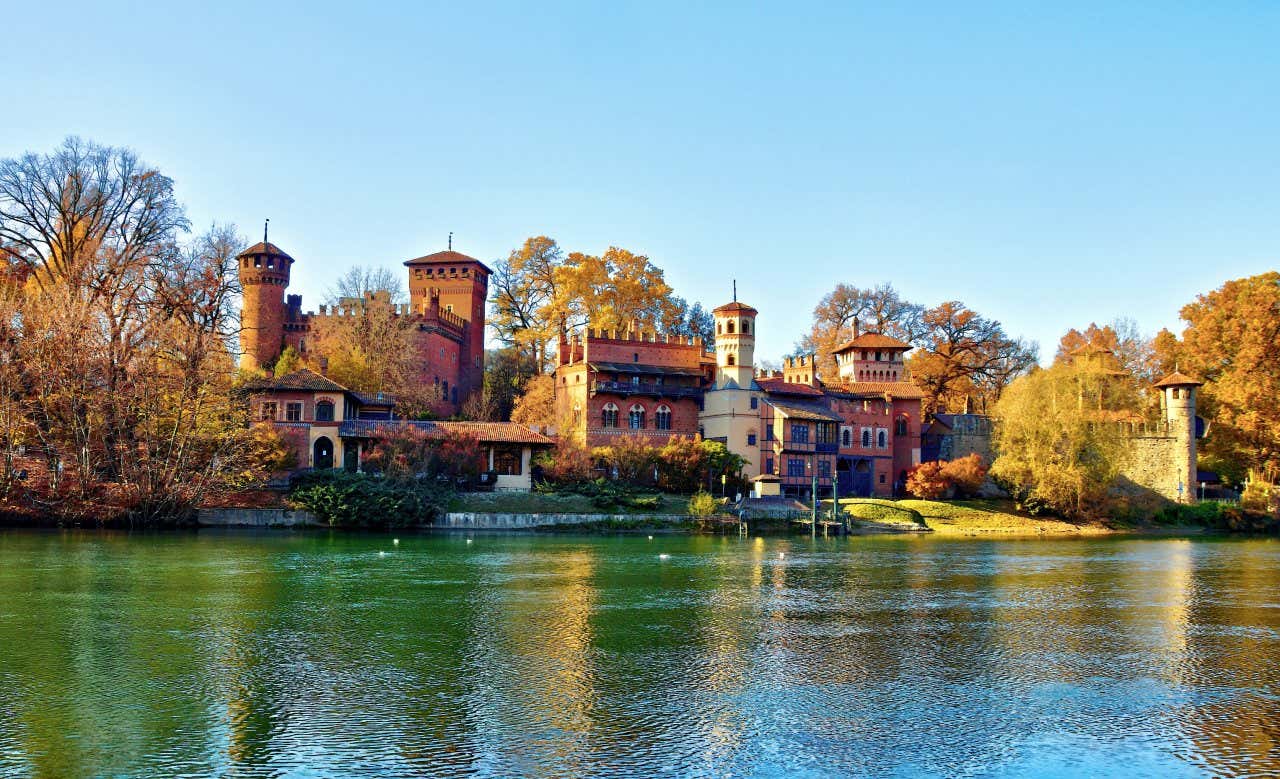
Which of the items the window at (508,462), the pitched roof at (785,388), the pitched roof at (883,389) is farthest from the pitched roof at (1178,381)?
the window at (508,462)

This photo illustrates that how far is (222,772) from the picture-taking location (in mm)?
9523

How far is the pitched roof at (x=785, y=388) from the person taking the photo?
49312 mm

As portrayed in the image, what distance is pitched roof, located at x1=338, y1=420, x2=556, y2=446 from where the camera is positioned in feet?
137

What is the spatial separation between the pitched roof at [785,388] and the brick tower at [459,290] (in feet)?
55.6

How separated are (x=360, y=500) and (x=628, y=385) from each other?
14.7 metres

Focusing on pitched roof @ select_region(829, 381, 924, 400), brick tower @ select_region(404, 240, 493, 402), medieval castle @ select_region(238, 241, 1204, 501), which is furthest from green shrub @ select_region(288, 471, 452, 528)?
pitched roof @ select_region(829, 381, 924, 400)

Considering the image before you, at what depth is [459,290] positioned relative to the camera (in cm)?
5869

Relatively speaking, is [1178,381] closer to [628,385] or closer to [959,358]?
[959,358]

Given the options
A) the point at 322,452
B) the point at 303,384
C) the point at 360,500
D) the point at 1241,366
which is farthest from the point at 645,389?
the point at 1241,366

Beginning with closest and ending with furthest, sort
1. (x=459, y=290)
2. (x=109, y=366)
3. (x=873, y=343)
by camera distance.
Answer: (x=109, y=366) → (x=873, y=343) → (x=459, y=290)

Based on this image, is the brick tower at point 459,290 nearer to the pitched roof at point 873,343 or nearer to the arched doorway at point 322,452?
the arched doorway at point 322,452

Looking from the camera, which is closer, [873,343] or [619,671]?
[619,671]

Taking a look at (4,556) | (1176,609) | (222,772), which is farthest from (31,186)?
(1176,609)

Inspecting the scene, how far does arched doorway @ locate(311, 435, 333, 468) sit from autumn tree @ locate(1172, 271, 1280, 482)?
37.6 m
